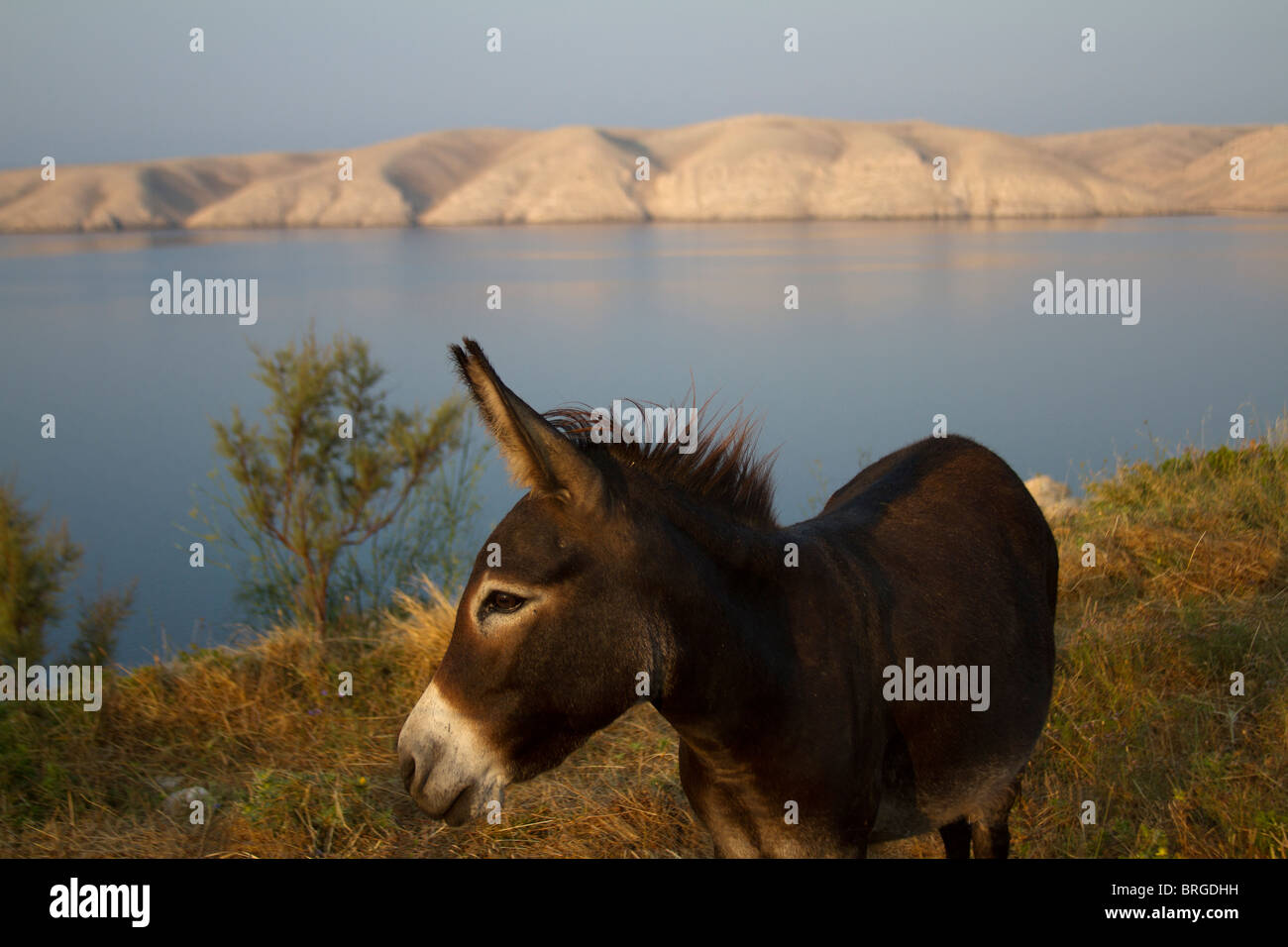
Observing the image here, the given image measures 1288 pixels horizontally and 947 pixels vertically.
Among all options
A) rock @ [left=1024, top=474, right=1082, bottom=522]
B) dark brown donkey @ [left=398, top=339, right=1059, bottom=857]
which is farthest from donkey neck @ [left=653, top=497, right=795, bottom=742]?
rock @ [left=1024, top=474, right=1082, bottom=522]

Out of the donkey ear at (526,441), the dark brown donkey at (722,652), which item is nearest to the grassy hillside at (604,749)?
the dark brown donkey at (722,652)

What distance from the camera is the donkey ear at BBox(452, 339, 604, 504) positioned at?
7.26ft

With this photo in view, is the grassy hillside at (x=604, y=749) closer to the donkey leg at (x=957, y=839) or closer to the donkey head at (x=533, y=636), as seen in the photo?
the donkey leg at (x=957, y=839)

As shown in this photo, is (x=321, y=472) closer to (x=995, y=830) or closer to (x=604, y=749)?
(x=604, y=749)

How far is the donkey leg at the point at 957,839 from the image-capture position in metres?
3.67

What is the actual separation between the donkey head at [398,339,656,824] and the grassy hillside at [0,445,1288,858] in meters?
2.02

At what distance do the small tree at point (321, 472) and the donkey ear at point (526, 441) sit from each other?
7.26 metres

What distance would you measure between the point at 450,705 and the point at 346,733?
3272 millimetres

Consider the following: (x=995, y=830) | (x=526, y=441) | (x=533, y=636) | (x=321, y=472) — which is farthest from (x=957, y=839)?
(x=321, y=472)

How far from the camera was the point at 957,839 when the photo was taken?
3703mm

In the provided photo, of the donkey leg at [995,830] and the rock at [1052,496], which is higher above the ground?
the rock at [1052,496]

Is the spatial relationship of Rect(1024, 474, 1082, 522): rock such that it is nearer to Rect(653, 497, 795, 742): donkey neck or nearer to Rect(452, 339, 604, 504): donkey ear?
Rect(653, 497, 795, 742): donkey neck
